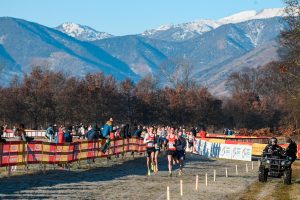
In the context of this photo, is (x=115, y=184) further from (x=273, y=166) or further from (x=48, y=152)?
(x=273, y=166)

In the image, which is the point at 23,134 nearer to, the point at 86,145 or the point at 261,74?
the point at 86,145

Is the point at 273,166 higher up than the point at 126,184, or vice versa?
the point at 273,166

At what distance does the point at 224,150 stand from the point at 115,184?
23.2m

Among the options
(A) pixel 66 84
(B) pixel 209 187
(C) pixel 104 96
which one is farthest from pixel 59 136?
(A) pixel 66 84

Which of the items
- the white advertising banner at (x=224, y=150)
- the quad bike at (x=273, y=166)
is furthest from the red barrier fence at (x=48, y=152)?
the white advertising banner at (x=224, y=150)

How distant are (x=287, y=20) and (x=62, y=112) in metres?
71.4

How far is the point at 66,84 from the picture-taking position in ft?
447

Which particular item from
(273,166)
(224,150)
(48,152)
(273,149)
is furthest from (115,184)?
(224,150)

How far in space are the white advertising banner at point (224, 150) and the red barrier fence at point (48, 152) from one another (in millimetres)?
10540

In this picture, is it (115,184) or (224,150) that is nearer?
(115,184)

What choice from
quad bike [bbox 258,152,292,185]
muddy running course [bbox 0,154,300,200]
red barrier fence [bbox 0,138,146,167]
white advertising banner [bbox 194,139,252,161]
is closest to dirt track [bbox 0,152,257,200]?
muddy running course [bbox 0,154,300,200]

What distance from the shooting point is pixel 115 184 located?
2684 centimetres

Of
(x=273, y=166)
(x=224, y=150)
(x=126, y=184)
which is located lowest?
(x=126, y=184)

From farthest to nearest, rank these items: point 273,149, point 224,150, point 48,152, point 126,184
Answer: point 224,150
point 273,149
point 48,152
point 126,184
